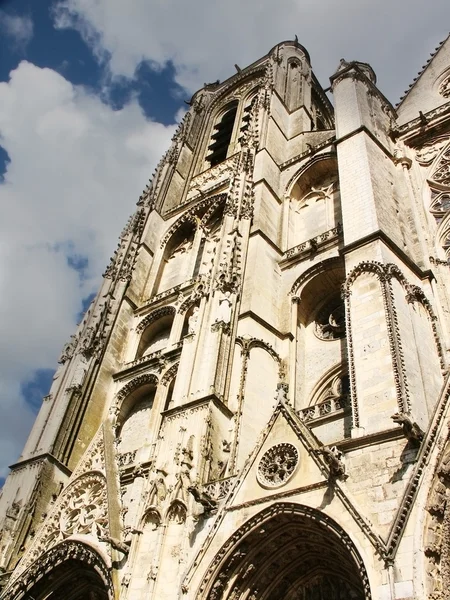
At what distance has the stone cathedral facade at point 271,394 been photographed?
7641 mm

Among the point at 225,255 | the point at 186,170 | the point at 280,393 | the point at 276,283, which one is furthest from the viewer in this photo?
the point at 186,170

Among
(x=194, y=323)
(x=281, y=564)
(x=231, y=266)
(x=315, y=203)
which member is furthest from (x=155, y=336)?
(x=281, y=564)

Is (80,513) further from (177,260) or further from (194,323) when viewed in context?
(177,260)

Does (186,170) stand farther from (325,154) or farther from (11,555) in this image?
(11,555)

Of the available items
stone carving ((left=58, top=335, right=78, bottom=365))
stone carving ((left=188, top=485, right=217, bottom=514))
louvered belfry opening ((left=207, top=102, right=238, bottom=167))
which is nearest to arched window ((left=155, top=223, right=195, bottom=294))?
stone carving ((left=58, top=335, right=78, bottom=365))

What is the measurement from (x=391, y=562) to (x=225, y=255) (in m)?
8.18

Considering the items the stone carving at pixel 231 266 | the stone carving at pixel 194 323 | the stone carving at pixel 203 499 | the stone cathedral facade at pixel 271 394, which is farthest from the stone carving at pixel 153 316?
the stone carving at pixel 203 499

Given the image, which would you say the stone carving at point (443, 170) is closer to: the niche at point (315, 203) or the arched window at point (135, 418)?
the niche at point (315, 203)

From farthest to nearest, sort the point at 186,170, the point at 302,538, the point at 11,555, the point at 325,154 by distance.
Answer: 1. the point at 186,170
2. the point at 325,154
3. the point at 11,555
4. the point at 302,538

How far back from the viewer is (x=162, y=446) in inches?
397

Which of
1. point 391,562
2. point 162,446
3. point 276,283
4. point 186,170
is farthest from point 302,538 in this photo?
point 186,170

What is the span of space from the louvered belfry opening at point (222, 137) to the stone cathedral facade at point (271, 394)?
17.1ft

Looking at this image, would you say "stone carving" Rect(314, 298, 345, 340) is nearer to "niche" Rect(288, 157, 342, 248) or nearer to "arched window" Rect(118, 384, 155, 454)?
"niche" Rect(288, 157, 342, 248)

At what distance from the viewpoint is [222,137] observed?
2764 centimetres
